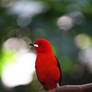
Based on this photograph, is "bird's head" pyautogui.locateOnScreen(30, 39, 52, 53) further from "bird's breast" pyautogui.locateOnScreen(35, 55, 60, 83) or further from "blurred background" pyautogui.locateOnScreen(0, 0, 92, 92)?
"blurred background" pyautogui.locateOnScreen(0, 0, 92, 92)

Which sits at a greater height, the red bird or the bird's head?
the bird's head

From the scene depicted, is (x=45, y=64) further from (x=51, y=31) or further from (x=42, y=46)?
(x=51, y=31)

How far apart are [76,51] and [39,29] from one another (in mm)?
441

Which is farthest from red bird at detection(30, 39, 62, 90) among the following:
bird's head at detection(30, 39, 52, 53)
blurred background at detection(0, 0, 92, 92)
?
blurred background at detection(0, 0, 92, 92)

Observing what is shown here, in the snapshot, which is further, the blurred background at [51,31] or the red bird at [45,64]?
the blurred background at [51,31]

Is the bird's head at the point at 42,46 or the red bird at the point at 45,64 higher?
the bird's head at the point at 42,46

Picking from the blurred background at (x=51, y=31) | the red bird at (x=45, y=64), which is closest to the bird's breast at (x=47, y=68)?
the red bird at (x=45, y=64)

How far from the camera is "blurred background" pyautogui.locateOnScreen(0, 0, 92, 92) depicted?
251 cm

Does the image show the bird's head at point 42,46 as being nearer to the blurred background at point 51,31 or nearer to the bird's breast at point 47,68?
the bird's breast at point 47,68

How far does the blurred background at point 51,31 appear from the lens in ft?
8.23

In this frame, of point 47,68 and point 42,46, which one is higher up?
point 42,46

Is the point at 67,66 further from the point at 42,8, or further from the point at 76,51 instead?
the point at 42,8

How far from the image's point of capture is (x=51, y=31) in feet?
8.45

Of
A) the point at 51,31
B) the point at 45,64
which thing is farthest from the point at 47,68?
the point at 51,31
